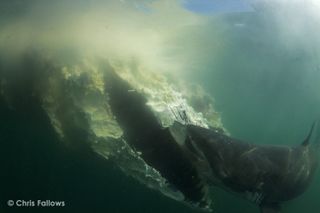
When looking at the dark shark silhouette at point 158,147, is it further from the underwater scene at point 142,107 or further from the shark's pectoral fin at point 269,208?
the shark's pectoral fin at point 269,208

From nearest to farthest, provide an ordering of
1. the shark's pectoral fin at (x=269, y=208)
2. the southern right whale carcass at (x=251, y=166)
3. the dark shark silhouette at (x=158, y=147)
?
the southern right whale carcass at (x=251, y=166) < the dark shark silhouette at (x=158, y=147) < the shark's pectoral fin at (x=269, y=208)

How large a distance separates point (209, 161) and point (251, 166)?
1.16 m

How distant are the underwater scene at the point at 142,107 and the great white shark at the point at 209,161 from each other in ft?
0.10

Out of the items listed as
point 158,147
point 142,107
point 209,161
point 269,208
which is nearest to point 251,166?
point 209,161

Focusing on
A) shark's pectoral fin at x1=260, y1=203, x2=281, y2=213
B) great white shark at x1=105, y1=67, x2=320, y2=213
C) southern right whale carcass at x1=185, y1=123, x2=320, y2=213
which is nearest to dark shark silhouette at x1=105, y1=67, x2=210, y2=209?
great white shark at x1=105, y1=67, x2=320, y2=213

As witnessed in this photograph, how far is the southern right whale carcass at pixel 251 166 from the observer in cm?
820

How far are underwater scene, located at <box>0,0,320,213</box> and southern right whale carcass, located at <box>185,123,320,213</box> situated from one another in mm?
33

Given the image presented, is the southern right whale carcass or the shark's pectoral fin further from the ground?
the southern right whale carcass

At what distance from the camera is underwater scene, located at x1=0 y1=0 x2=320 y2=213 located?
8992 millimetres

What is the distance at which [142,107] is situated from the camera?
10.0 m

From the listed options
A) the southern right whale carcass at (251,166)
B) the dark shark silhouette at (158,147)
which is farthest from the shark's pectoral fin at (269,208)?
the dark shark silhouette at (158,147)

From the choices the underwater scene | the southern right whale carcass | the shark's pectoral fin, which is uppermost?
the underwater scene

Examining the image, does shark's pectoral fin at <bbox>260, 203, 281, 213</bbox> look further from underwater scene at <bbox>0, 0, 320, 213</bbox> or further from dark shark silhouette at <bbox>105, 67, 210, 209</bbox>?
dark shark silhouette at <bbox>105, 67, 210, 209</bbox>

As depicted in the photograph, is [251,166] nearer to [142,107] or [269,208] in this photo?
[269,208]
